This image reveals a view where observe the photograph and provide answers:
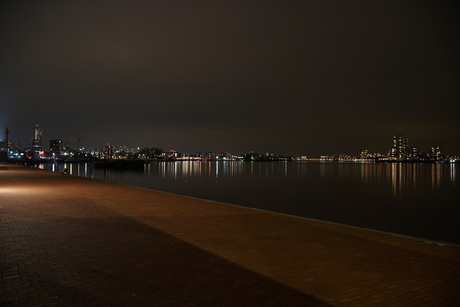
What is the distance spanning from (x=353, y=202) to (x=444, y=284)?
2513 cm

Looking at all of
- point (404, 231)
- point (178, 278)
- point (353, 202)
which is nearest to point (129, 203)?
point (178, 278)

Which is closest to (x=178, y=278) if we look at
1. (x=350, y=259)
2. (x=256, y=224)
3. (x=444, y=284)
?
(x=350, y=259)

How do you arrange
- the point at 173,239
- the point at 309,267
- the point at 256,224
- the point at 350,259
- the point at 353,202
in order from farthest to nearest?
1. the point at 353,202
2. the point at 256,224
3. the point at 173,239
4. the point at 350,259
5. the point at 309,267

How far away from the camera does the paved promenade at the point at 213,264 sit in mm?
5266

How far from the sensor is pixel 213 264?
22.2 feet

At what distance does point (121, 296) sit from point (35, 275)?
183cm

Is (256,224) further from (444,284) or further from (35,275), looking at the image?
(35,275)

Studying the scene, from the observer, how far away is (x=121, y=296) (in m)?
5.19

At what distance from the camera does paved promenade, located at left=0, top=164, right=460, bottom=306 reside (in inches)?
207

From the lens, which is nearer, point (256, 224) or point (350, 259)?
point (350, 259)

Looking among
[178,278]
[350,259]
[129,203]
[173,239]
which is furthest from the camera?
[129,203]

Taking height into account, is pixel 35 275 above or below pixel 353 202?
above

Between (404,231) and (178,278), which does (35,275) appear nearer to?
(178,278)

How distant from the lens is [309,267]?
6707mm
